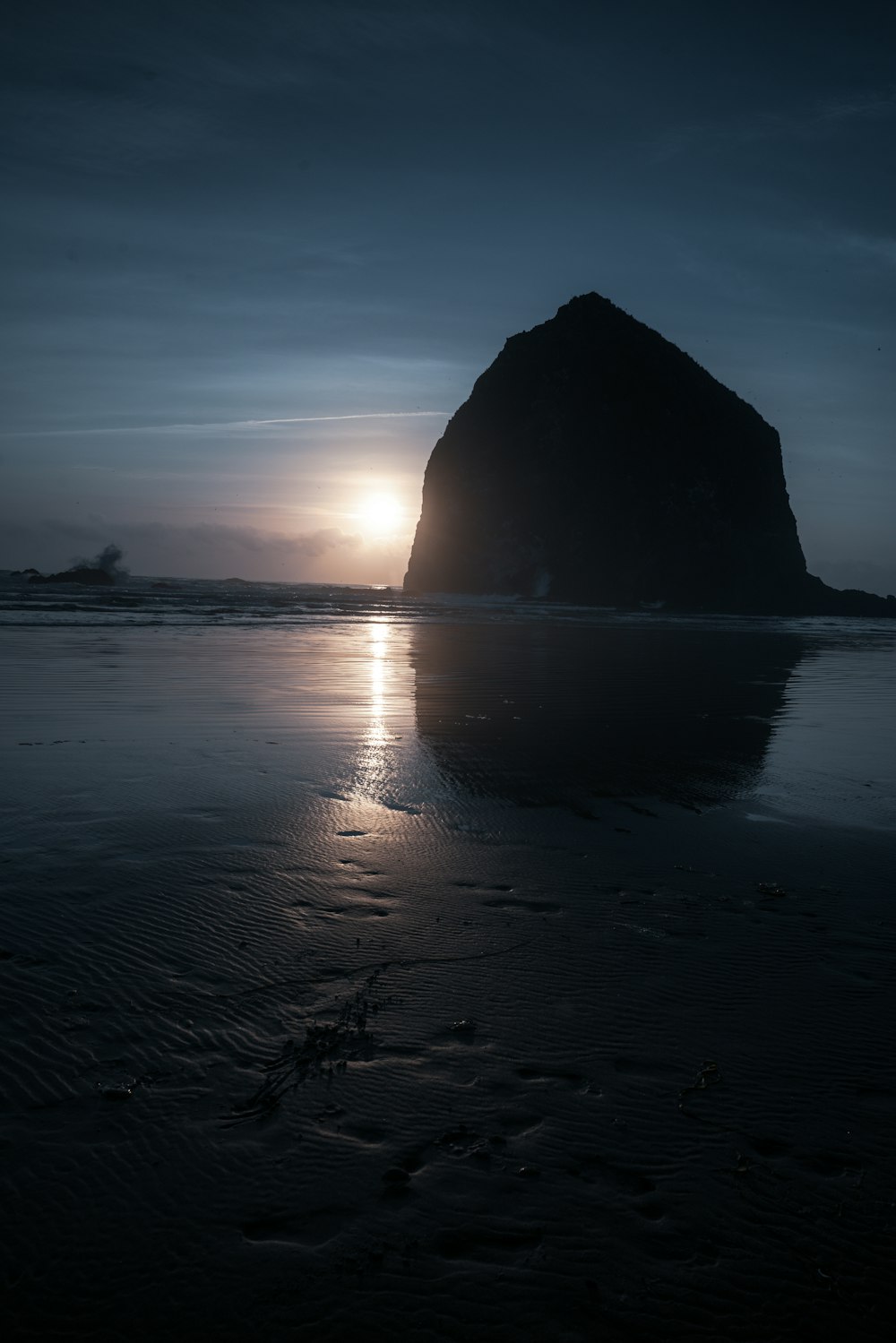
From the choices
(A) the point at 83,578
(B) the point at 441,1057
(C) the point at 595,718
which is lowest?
(B) the point at 441,1057

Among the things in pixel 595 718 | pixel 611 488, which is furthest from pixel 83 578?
pixel 595 718

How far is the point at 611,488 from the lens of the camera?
102m

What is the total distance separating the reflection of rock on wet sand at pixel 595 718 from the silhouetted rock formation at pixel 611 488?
7562 cm

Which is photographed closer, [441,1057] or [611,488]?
[441,1057]

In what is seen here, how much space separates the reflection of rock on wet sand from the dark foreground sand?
0.36 m

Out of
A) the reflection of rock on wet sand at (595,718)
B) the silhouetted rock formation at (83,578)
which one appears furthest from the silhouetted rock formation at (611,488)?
the reflection of rock on wet sand at (595,718)

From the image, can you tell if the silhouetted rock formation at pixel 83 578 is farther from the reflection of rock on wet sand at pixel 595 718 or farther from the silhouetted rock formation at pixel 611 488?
the reflection of rock on wet sand at pixel 595 718

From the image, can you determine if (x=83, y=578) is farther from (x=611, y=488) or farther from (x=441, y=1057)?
(x=441, y=1057)

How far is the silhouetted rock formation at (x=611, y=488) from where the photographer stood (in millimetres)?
99688

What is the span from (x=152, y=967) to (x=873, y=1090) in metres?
3.45

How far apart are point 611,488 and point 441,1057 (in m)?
104

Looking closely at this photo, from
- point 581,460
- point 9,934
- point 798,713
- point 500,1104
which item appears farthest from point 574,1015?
point 581,460

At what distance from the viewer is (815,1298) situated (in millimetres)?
2354

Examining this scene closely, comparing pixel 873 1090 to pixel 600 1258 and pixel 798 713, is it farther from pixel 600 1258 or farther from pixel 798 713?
pixel 798 713
